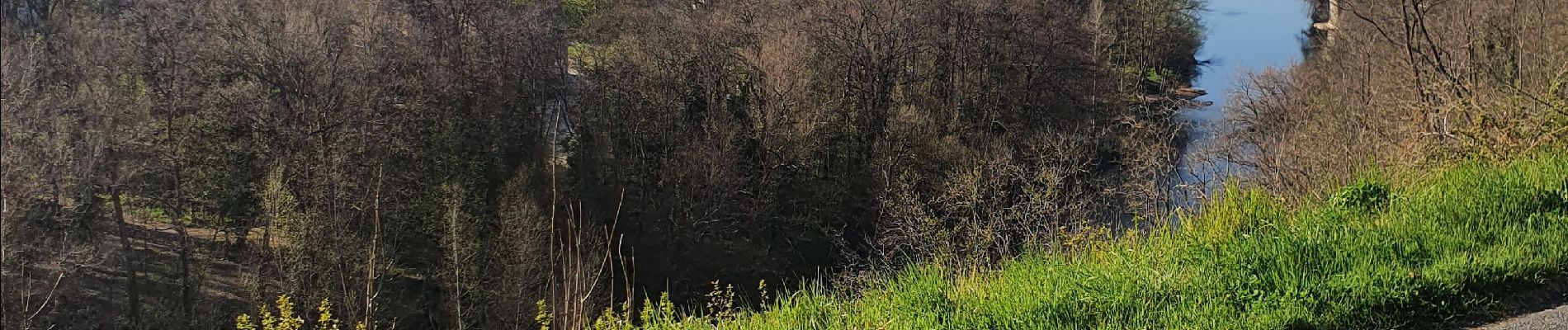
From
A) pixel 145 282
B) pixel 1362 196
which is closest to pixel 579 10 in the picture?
pixel 145 282

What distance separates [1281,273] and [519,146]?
25.6 meters

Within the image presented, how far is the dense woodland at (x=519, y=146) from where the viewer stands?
2031cm

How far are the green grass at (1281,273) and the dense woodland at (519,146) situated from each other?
11136mm

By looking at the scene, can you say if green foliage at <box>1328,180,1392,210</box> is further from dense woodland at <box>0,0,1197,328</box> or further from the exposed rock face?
the exposed rock face

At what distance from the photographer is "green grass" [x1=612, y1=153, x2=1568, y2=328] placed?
3.85m

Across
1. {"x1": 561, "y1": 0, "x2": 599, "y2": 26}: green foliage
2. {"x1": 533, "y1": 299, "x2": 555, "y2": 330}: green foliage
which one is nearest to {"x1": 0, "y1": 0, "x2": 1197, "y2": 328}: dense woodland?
{"x1": 561, "y1": 0, "x2": 599, "y2": 26}: green foliage

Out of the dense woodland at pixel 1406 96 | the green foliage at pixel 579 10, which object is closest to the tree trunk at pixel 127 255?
the green foliage at pixel 579 10

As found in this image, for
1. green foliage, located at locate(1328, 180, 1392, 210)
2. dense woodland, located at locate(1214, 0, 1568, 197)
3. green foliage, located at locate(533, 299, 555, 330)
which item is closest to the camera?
green foliage, located at locate(533, 299, 555, 330)

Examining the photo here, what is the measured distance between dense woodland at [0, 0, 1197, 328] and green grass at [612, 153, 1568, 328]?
36.5 feet

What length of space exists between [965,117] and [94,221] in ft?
74.4

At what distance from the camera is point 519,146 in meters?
28.3

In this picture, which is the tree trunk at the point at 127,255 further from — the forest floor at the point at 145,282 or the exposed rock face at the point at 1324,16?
the exposed rock face at the point at 1324,16

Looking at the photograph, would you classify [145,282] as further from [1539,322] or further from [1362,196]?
[1539,322]

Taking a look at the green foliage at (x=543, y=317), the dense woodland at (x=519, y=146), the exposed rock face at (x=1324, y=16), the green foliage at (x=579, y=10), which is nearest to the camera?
the green foliage at (x=543, y=317)
